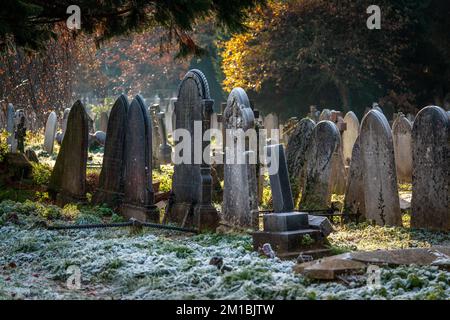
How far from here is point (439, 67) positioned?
3095 centimetres

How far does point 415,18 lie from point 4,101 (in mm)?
16383

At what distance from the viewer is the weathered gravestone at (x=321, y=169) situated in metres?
12.8

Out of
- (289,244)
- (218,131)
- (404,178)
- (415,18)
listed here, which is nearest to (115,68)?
(415,18)

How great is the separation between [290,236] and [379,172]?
354 centimetres

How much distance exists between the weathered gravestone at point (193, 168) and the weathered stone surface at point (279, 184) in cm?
242

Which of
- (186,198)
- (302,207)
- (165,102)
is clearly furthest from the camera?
(165,102)

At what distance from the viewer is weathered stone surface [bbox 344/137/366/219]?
1249 cm

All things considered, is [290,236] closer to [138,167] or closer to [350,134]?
[138,167]

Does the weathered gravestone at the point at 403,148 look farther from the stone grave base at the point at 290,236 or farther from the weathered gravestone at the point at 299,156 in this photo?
the stone grave base at the point at 290,236

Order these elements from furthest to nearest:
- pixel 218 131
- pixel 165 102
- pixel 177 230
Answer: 1. pixel 165 102
2. pixel 218 131
3. pixel 177 230

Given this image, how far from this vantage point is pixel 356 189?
1259cm

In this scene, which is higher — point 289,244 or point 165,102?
point 165,102
